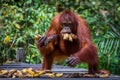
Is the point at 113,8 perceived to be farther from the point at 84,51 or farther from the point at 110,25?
the point at 84,51

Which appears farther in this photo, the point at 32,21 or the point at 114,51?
the point at 32,21

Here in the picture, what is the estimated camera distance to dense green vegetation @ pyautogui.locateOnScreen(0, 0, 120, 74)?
6750mm

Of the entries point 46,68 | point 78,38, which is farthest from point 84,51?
point 46,68

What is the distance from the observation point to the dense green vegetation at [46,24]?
22.1ft

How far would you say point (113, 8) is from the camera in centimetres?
645

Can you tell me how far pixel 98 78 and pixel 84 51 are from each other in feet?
0.95

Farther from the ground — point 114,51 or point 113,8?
point 113,8

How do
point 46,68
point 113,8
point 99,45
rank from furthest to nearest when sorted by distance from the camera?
1. point 99,45
2. point 113,8
3. point 46,68

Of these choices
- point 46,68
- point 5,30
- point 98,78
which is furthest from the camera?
point 5,30

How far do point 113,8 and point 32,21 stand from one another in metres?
1.77

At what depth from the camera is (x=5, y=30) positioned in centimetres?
750

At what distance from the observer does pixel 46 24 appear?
7629 mm

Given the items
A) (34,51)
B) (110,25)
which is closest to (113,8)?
(110,25)

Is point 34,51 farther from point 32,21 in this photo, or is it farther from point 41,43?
point 41,43
